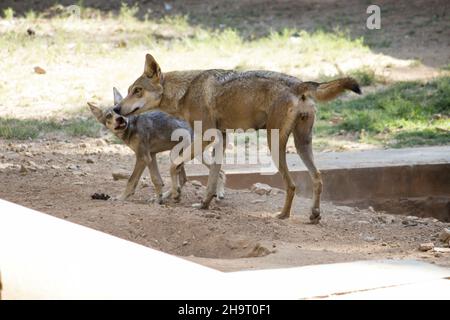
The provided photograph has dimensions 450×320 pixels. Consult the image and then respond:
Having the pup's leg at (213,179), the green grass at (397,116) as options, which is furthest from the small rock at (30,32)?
the pup's leg at (213,179)

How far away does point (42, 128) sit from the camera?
13094mm

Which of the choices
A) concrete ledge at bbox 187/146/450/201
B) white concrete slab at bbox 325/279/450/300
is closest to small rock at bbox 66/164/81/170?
concrete ledge at bbox 187/146/450/201

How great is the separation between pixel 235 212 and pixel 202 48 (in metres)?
8.47

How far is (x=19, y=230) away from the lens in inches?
195

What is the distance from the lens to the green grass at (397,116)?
1298 cm

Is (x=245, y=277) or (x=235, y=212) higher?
(x=245, y=277)

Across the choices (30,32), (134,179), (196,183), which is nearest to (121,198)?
(134,179)

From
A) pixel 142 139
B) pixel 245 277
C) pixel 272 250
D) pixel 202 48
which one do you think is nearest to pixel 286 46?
pixel 202 48

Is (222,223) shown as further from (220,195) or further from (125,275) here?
(125,275)

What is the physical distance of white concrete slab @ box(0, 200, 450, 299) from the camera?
14.7 feet

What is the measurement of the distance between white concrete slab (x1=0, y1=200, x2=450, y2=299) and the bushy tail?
297 cm

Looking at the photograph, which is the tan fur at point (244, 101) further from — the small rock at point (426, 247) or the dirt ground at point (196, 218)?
the small rock at point (426, 247)

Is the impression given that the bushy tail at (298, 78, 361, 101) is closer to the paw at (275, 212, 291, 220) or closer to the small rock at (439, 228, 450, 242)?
the paw at (275, 212, 291, 220)
